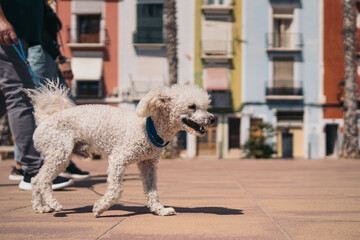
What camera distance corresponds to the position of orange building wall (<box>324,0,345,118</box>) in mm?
→ 20969

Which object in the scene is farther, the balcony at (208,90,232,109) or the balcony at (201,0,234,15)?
the balcony at (208,90,232,109)

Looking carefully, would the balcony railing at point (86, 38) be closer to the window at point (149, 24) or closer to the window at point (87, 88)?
the window at point (149, 24)

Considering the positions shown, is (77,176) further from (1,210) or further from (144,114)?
(144,114)

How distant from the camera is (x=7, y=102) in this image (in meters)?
3.76

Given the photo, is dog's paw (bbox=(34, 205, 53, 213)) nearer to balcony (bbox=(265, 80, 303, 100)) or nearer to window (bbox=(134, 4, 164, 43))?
window (bbox=(134, 4, 164, 43))

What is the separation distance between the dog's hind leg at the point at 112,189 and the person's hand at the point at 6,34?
1608 mm

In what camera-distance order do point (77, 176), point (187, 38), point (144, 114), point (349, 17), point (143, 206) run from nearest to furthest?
point (144, 114) → point (143, 206) → point (77, 176) → point (349, 17) → point (187, 38)

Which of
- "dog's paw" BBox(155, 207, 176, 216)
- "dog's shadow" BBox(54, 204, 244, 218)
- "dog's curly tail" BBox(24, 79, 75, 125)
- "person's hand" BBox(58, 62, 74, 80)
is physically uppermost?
"person's hand" BBox(58, 62, 74, 80)

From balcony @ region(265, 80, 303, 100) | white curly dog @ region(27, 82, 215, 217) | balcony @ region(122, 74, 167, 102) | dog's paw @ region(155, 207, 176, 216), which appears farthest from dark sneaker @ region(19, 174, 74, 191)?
balcony @ region(265, 80, 303, 100)

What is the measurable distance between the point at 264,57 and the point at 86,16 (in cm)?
1032

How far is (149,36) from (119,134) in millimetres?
18616

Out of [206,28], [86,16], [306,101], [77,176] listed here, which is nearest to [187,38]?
[206,28]

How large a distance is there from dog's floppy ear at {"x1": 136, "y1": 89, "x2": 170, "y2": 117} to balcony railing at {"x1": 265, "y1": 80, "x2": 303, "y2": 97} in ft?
62.3

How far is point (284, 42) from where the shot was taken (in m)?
21.5
